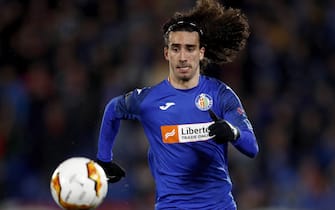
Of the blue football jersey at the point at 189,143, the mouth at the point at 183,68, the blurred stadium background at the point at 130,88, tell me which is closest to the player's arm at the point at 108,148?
the blue football jersey at the point at 189,143

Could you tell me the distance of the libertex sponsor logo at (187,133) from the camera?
6.34 metres

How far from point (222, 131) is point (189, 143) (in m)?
0.58

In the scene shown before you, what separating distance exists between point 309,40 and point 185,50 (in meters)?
6.80

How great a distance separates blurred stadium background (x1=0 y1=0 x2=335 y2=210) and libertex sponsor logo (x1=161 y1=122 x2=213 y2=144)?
4.23 meters

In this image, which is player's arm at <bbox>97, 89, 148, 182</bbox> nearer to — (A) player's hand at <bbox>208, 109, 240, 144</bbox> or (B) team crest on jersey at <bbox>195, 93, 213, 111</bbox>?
(B) team crest on jersey at <bbox>195, 93, 213, 111</bbox>

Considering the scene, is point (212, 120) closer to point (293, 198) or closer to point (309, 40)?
point (293, 198)

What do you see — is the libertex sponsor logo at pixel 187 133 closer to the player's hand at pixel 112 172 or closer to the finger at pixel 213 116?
the finger at pixel 213 116

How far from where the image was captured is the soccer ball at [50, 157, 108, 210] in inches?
238

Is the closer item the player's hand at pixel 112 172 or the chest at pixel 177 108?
the chest at pixel 177 108

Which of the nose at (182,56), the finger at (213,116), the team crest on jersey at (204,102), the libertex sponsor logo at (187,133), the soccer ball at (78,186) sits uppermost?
the nose at (182,56)

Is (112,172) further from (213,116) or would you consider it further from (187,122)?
(213,116)

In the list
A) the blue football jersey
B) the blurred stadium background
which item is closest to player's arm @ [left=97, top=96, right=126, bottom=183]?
the blue football jersey

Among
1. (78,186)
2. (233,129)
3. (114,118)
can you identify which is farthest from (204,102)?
(78,186)

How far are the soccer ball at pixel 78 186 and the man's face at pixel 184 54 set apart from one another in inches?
37.0
